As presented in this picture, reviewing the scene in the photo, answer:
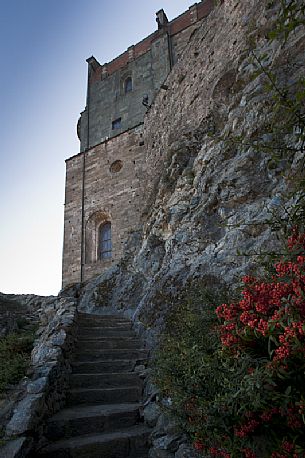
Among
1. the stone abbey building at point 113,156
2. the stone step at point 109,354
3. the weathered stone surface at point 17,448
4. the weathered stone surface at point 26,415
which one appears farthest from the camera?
the stone abbey building at point 113,156

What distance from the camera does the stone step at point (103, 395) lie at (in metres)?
4.18

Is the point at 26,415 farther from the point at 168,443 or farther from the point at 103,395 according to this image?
the point at 168,443

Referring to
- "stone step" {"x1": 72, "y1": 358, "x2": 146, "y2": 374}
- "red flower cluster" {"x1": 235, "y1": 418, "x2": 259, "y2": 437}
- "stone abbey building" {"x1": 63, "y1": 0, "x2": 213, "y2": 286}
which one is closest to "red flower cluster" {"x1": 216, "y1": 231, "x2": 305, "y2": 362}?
"red flower cluster" {"x1": 235, "y1": 418, "x2": 259, "y2": 437}

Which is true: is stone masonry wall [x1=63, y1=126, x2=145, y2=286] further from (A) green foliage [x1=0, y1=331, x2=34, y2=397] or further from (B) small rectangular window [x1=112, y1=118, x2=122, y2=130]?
(A) green foliage [x1=0, y1=331, x2=34, y2=397]

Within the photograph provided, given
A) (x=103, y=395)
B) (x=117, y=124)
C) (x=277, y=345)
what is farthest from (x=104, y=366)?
(x=117, y=124)

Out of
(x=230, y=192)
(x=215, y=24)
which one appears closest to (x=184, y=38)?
Answer: (x=215, y=24)

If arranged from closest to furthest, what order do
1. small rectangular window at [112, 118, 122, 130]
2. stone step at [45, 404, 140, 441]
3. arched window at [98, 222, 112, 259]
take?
stone step at [45, 404, 140, 441] < arched window at [98, 222, 112, 259] < small rectangular window at [112, 118, 122, 130]

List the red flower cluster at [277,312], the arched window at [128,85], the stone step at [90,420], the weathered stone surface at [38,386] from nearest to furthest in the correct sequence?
the red flower cluster at [277,312] → the stone step at [90,420] → the weathered stone surface at [38,386] → the arched window at [128,85]

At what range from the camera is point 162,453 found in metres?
3.12

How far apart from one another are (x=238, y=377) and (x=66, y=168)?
1674cm

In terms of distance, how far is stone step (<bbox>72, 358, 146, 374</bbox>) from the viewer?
4.76 meters

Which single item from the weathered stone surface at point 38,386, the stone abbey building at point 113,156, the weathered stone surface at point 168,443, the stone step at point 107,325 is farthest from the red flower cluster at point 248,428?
the stone abbey building at point 113,156

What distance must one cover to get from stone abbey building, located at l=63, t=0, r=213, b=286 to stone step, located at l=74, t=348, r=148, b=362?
820 centimetres

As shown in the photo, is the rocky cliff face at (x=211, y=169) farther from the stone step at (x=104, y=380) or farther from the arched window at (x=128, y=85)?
the arched window at (x=128, y=85)
